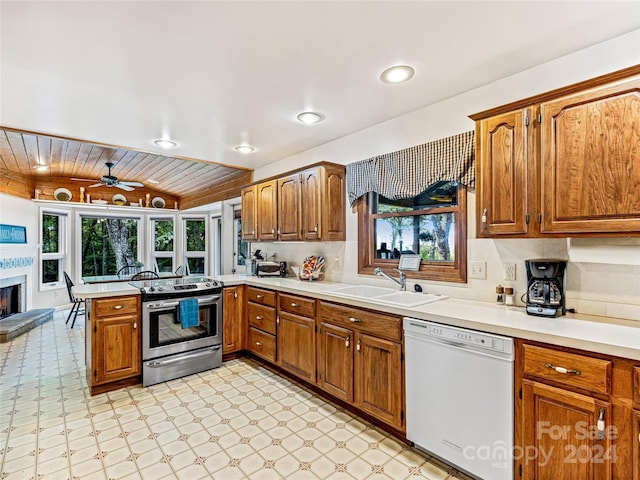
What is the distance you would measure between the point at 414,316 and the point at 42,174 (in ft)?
23.1

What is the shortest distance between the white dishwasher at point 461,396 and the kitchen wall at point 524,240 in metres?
0.62

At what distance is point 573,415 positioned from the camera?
145cm

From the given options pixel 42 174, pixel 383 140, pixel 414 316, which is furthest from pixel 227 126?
pixel 42 174

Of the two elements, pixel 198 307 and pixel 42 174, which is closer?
pixel 198 307

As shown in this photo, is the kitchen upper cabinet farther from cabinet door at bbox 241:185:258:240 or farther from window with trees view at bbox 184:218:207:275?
window with trees view at bbox 184:218:207:275

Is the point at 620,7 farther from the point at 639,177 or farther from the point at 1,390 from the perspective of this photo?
the point at 1,390

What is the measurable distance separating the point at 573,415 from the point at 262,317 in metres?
2.66

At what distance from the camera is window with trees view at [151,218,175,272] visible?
25.2 feet

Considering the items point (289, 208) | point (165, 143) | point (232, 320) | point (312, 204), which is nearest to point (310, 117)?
point (312, 204)

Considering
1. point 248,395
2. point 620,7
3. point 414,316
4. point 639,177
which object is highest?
Answer: point 620,7

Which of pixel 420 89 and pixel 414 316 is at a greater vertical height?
pixel 420 89

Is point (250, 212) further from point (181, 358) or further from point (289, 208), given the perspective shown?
point (181, 358)

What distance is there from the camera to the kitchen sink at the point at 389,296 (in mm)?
2305

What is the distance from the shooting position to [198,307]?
10.9ft
